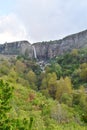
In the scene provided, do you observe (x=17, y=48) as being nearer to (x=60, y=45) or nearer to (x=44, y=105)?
(x=60, y=45)

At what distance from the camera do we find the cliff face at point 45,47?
154 meters

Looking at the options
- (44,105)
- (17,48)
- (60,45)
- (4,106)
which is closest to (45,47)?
(60,45)

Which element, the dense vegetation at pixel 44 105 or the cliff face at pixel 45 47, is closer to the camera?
the dense vegetation at pixel 44 105

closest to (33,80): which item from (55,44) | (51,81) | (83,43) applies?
(51,81)

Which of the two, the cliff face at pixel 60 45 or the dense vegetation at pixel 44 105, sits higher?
the cliff face at pixel 60 45

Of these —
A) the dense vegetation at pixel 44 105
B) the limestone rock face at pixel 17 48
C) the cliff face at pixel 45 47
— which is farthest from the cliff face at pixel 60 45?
the dense vegetation at pixel 44 105

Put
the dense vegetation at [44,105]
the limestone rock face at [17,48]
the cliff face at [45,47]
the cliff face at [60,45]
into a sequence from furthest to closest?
the limestone rock face at [17,48], the cliff face at [45,47], the cliff face at [60,45], the dense vegetation at [44,105]

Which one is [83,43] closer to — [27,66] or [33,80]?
[27,66]

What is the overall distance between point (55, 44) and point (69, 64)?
56.3 metres

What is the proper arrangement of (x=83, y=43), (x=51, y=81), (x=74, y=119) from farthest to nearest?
(x=83, y=43)
(x=51, y=81)
(x=74, y=119)

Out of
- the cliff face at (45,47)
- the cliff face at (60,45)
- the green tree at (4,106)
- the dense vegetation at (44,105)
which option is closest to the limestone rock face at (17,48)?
the cliff face at (45,47)

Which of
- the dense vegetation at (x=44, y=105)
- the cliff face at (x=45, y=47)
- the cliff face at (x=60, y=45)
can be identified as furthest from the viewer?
the cliff face at (x=45, y=47)

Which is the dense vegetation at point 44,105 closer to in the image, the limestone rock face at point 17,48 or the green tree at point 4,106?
the green tree at point 4,106

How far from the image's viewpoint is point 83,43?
149m
